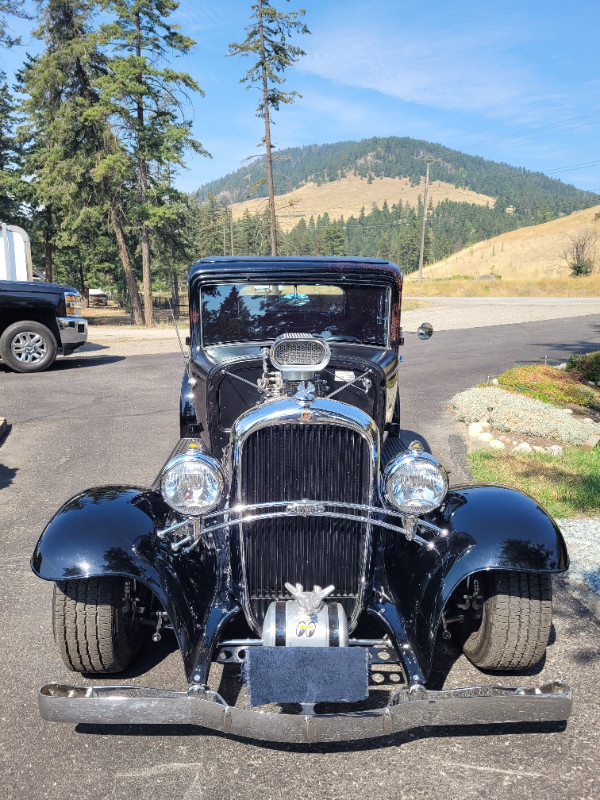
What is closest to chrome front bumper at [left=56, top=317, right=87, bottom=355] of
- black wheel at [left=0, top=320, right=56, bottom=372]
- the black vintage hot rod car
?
black wheel at [left=0, top=320, right=56, bottom=372]

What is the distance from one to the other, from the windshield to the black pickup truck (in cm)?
833

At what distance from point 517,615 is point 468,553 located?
1.32 ft

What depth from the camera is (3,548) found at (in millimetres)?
4523

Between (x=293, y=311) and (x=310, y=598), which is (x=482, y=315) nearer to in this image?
(x=293, y=311)

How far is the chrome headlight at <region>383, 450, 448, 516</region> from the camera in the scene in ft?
8.89

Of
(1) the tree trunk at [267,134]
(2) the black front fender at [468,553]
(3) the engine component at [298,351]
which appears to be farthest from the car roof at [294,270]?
(1) the tree trunk at [267,134]

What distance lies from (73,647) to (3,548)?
202 cm

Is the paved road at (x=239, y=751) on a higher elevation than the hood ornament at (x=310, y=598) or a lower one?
lower

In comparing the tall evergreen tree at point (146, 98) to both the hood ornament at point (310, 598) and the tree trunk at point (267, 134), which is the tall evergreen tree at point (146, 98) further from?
the hood ornament at point (310, 598)

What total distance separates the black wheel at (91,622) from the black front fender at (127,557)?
0.17m

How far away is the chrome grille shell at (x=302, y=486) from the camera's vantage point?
8.84 ft

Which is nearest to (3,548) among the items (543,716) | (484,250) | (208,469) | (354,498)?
(208,469)

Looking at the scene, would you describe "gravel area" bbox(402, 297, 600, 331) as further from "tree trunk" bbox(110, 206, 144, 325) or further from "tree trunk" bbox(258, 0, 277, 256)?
"tree trunk" bbox(110, 206, 144, 325)

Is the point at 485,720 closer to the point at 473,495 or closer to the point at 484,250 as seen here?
the point at 473,495
